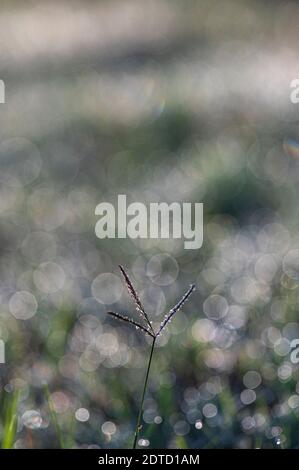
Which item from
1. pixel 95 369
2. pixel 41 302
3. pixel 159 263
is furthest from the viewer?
pixel 159 263

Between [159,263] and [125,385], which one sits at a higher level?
[125,385]

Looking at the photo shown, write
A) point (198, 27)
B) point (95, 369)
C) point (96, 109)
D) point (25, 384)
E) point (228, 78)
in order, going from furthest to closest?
point (198, 27), point (228, 78), point (96, 109), point (95, 369), point (25, 384)

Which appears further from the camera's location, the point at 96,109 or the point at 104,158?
the point at 96,109
